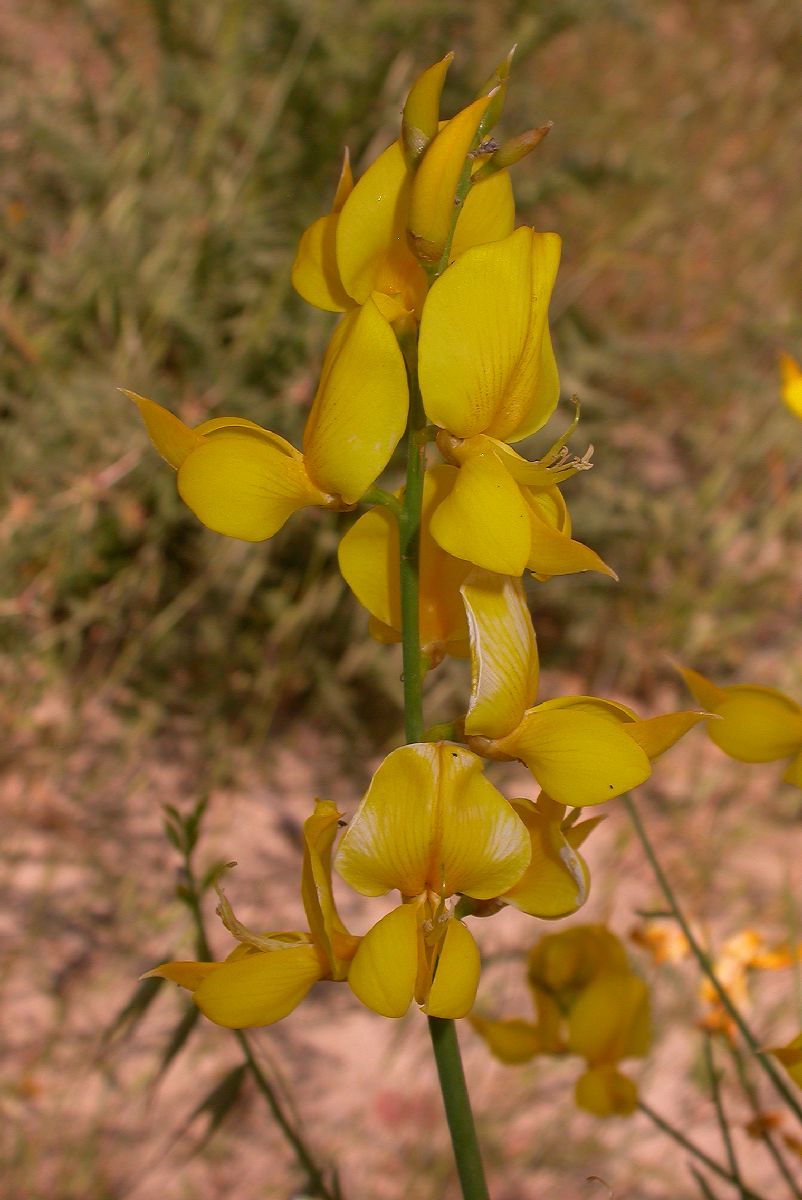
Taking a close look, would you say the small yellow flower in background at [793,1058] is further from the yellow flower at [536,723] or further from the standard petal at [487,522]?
the standard petal at [487,522]

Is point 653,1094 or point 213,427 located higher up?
point 213,427

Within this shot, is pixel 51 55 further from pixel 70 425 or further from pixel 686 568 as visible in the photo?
pixel 686 568

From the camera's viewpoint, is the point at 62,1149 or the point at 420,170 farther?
the point at 62,1149

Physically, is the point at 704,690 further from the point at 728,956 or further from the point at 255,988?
the point at 728,956

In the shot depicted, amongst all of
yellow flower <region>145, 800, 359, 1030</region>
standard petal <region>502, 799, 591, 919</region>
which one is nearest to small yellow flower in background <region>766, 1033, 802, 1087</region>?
standard petal <region>502, 799, 591, 919</region>

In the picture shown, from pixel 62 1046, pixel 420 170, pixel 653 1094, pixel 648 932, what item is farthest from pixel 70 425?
pixel 420 170

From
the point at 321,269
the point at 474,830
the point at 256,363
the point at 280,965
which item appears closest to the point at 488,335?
the point at 321,269
